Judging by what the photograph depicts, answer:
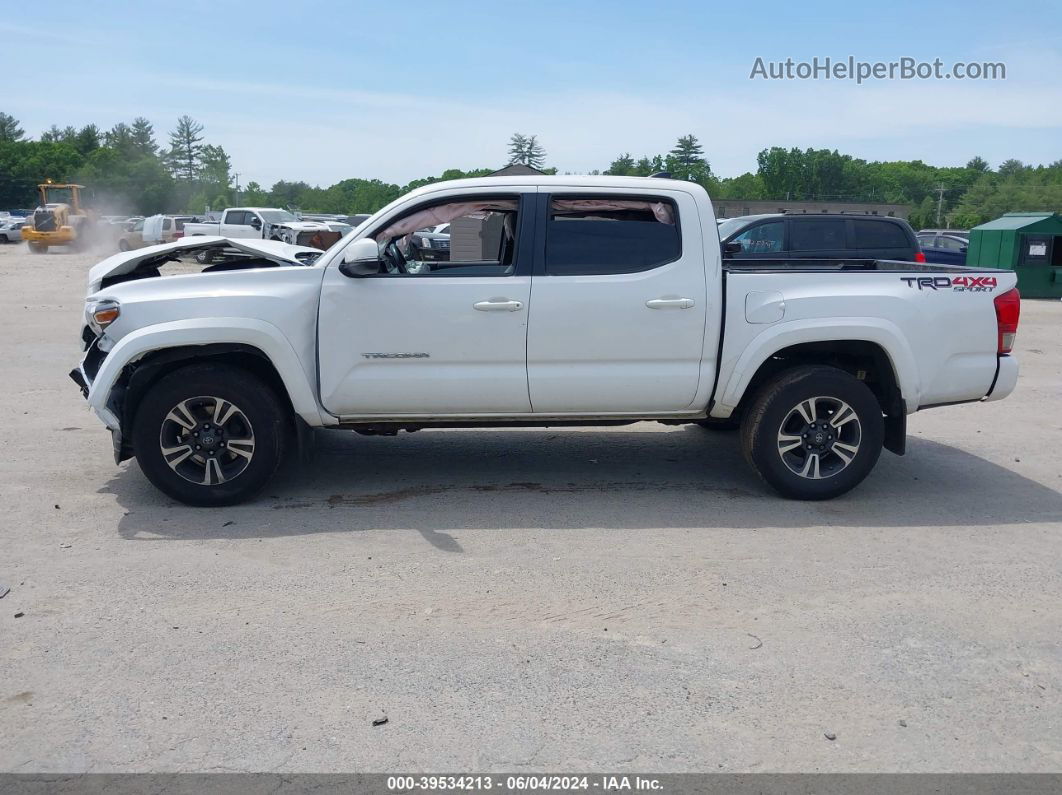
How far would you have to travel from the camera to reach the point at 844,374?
6035mm

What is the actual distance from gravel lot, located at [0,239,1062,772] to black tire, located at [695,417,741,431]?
0.92ft

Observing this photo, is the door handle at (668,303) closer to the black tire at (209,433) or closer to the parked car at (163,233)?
the black tire at (209,433)

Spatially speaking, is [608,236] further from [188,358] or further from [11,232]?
[11,232]

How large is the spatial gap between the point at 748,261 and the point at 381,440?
3.30 m

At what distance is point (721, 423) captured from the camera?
7086 mm

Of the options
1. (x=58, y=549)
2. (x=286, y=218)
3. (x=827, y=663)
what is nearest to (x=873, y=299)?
(x=827, y=663)

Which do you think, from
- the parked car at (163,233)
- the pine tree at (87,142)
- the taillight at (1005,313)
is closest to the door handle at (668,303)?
the taillight at (1005,313)

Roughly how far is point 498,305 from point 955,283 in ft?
9.39

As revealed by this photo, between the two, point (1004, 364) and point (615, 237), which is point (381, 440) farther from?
point (1004, 364)

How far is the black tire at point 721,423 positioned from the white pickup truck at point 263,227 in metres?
22.5

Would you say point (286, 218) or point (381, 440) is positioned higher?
point (286, 218)

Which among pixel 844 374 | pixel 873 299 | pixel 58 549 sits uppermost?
pixel 873 299

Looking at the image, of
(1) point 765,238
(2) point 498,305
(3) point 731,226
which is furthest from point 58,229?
(2) point 498,305

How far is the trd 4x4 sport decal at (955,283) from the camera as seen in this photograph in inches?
237
